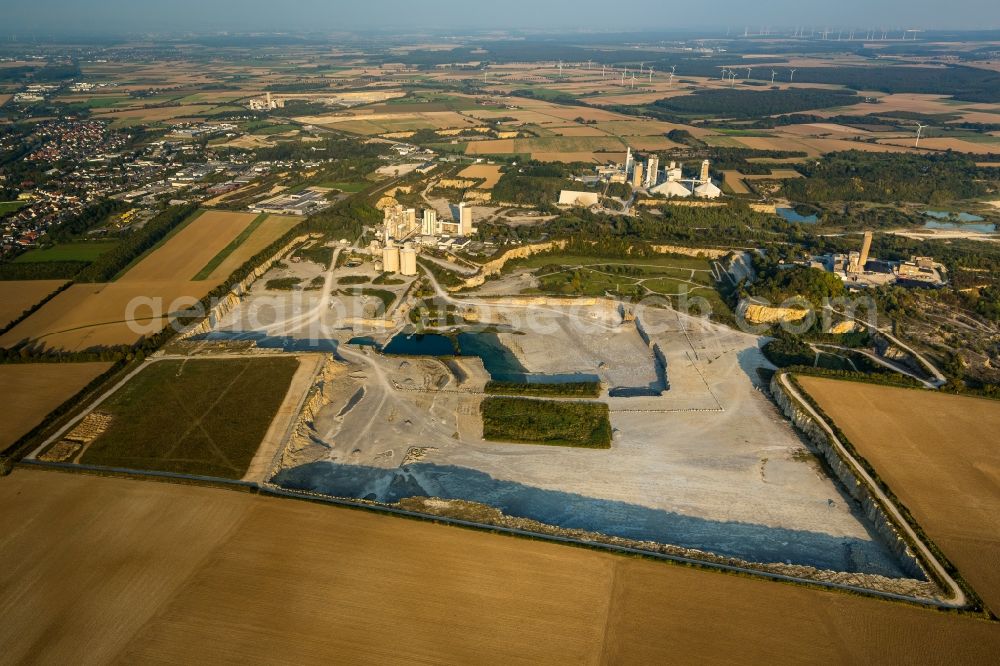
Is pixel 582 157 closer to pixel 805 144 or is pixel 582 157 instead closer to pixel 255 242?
pixel 805 144

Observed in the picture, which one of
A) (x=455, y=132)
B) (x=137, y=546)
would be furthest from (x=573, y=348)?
(x=455, y=132)

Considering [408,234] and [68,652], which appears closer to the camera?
[68,652]

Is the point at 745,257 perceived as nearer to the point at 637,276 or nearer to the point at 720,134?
the point at 637,276

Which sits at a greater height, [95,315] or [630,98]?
[630,98]

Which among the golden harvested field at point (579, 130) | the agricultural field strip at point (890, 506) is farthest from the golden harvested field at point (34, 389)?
the golden harvested field at point (579, 130)

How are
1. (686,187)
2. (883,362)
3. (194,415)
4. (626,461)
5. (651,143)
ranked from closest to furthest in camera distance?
(626,461), (194,415), (883,362), (686,187), (651,143)

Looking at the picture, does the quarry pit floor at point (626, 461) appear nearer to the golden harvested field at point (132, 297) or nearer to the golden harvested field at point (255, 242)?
the golden harvested field at point (132, 297)

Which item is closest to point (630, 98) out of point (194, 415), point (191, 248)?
point (191, 248)
